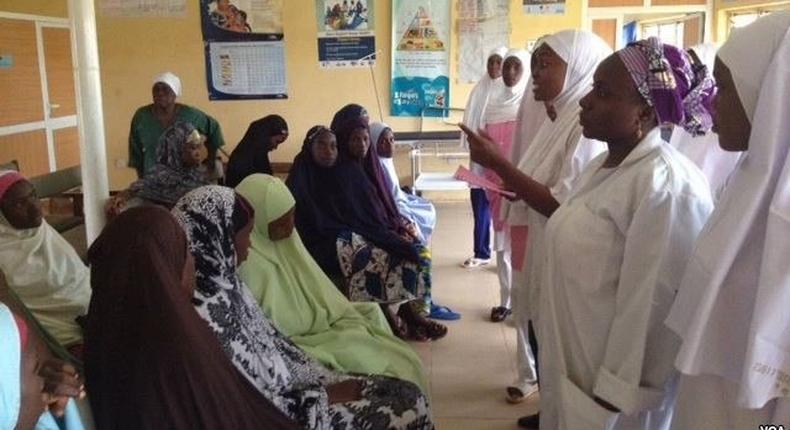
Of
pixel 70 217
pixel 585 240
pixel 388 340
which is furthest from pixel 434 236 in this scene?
pixel 585 240

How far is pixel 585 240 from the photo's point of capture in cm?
158

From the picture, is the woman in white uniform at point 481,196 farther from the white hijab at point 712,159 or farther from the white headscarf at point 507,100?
the white hijab at point 712,159

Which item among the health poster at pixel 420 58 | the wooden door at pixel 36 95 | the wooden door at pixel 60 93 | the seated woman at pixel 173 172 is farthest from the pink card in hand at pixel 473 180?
the wooden door at pixel 60 93

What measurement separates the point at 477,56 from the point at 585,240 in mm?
5275

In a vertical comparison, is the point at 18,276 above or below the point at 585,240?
below

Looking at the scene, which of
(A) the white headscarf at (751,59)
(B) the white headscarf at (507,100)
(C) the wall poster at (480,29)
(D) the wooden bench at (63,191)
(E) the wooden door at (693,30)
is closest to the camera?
A: (A) the white headscarf at (751,59)

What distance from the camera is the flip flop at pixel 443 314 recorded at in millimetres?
3934

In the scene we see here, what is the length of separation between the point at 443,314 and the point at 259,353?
85.9 inches

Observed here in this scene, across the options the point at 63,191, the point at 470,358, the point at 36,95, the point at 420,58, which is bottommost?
the point at 470,358

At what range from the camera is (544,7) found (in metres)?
6.45

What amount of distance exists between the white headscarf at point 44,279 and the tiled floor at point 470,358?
1.54 meters

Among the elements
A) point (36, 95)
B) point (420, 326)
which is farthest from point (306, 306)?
point (36, 95)

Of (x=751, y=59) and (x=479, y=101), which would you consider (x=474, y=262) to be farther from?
(x=751, y=59)

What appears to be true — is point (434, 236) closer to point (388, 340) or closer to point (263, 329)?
point (388, 340)
